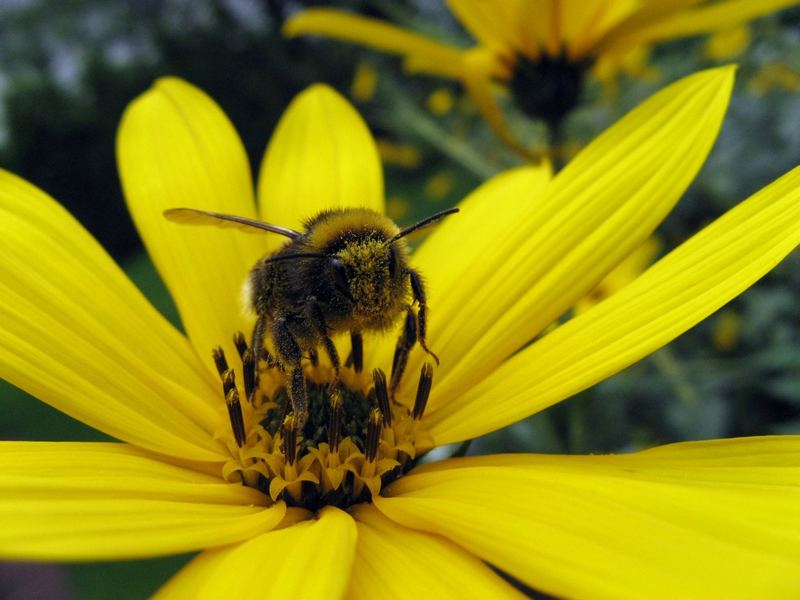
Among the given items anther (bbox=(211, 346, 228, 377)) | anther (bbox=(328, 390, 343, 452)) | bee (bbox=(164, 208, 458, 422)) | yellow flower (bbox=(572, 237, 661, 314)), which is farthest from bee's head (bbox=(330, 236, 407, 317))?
yellow flower (bbox=(572, 237, 661, 314))

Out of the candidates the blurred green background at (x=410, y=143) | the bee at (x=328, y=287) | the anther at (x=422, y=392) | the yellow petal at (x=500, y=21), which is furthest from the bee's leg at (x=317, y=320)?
the yellow petal at (x=500, y=21)

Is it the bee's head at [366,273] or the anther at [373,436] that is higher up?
the bee's head at [366,273]

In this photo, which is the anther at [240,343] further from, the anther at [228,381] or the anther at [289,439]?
the anther at [289,439]

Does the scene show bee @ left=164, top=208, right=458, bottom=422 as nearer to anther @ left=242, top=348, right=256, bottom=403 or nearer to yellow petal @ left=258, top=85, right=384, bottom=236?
anther @ left=242, top=348, right=256, bottom=403

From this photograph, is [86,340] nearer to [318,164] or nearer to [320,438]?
[320,438]

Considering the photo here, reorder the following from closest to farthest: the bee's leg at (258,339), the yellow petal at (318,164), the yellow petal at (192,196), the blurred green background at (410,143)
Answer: the bee's leg at (258,339) → the yellow petal at (192,196) → the yellow petal at (318,164) → the blurred green background at (410,143)

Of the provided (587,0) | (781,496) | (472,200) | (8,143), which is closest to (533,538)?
(781,496)

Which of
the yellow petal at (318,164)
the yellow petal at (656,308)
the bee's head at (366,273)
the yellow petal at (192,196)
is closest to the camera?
the yellow petal at (656,308)

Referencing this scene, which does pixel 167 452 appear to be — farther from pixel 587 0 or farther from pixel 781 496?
pixel 587 0
